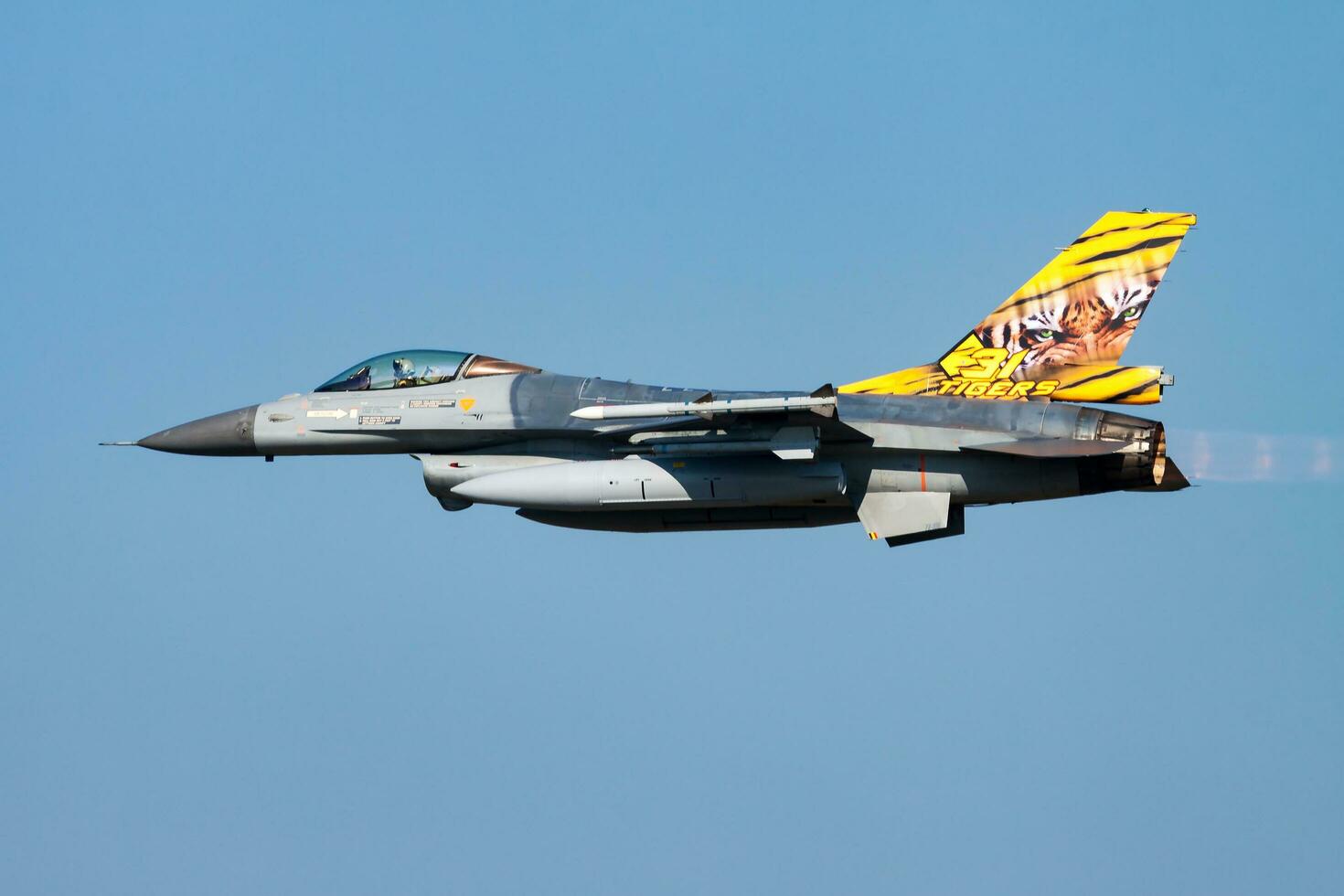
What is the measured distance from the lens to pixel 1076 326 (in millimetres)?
23359

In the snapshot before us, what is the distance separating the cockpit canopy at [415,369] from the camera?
2366 cm

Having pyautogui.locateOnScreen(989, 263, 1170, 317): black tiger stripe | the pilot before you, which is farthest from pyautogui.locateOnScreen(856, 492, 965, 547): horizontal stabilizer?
the pilot

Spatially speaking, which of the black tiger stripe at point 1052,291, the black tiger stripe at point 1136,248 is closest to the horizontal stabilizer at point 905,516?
the black tiger stripe at point 1052,291

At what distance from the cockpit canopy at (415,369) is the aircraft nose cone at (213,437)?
3.22 feet

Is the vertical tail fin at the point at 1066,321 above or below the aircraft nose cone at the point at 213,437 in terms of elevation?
above

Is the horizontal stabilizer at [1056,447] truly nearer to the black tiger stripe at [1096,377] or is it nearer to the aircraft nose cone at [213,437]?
the black tiger stripe at [1096,377]

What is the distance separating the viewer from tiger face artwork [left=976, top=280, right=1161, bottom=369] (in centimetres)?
2312

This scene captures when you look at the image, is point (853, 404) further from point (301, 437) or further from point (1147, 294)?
point (301, 437)

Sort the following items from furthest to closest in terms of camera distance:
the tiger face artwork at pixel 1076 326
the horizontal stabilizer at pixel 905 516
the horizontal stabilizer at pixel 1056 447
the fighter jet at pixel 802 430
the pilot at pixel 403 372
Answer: the pilot at pixel 403 372 → the tiger face artwork at pixel 1076 326 → the horizontal stabilizer at pixel 905 516 → the fighter jet at pixel 802 430 → the horizontal stabilizer at pixel 1056 447

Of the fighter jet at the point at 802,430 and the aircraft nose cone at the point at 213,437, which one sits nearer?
the fighter jet at the point at 802,430

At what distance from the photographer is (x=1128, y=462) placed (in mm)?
21219

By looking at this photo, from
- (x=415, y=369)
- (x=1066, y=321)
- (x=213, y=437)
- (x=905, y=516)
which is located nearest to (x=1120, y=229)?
(x=1066, y=321)

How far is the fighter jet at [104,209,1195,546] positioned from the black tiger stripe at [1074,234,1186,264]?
24 mm

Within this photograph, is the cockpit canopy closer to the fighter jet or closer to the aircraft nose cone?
the fighter jet
